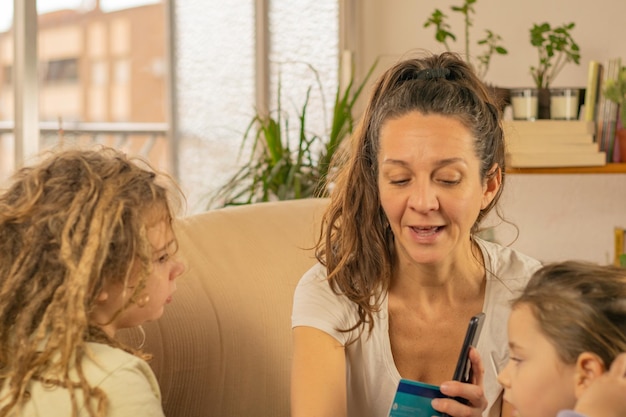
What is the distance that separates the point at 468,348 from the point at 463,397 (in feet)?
0.26

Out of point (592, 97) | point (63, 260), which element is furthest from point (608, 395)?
point (592, 97)

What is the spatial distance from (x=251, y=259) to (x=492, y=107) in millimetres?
637

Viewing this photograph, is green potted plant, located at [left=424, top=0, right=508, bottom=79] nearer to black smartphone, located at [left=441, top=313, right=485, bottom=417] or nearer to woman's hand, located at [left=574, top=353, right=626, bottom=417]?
black smartphone, located at [left=441, top=313, right=485, bottom=417]

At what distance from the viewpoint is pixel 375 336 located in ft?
6.10

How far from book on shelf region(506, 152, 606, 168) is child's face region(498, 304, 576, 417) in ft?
7.58

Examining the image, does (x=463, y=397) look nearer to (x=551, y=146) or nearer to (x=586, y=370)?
(x=586, y=370)

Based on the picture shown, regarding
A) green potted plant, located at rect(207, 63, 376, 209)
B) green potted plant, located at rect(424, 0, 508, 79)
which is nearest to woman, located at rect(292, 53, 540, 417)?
green potted plant, located at rect(207, 63, 376, 209)

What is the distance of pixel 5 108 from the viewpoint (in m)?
3.22

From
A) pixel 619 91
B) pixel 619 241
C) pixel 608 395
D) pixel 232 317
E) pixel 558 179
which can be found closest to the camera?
pixel 608 395

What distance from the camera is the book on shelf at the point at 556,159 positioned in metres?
3.65

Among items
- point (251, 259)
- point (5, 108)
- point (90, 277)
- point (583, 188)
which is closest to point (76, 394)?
point (90, 277)

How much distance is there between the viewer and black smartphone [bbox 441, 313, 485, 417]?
59.2 inches

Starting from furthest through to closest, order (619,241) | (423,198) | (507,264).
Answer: (619,241) < (507,264) < (423,198)

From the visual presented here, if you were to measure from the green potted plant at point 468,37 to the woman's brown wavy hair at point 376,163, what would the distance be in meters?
1.99
